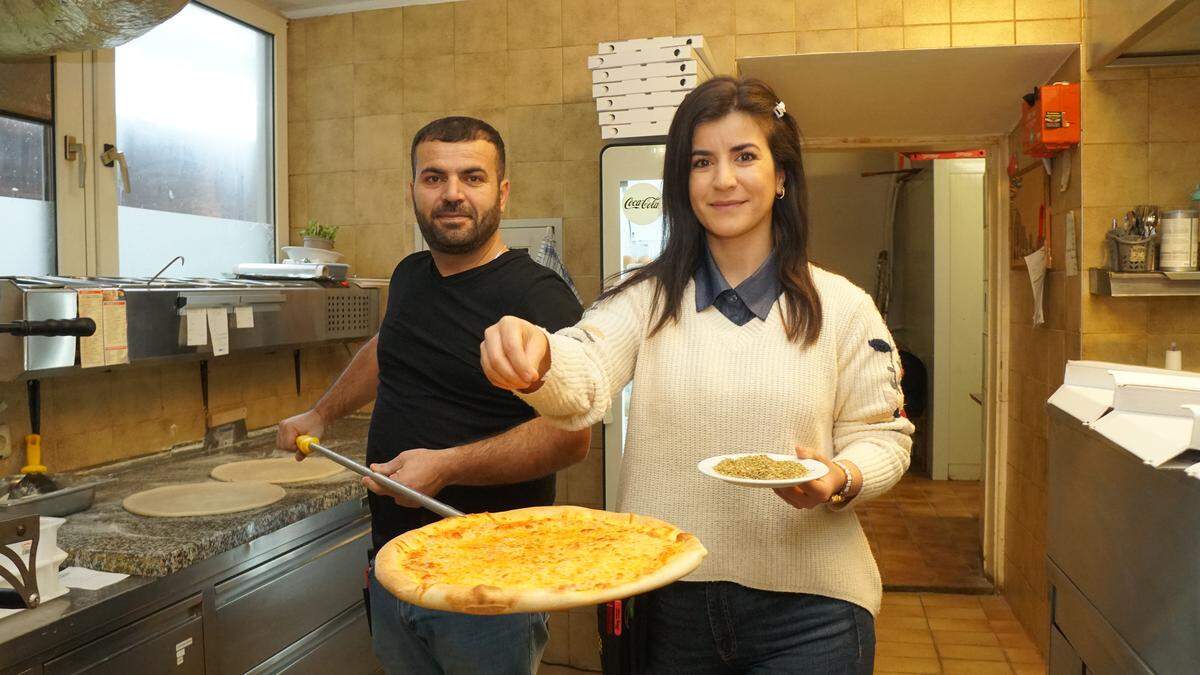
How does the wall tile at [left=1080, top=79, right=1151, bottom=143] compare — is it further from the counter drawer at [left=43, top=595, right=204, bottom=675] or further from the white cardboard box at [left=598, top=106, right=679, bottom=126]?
the counter drawer at [left=43, top=595, right=204, bottom=675]

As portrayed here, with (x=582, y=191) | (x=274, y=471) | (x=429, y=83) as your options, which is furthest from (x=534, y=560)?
(x=429, y=83)

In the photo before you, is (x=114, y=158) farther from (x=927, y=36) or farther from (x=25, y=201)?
(x=927, y=36)

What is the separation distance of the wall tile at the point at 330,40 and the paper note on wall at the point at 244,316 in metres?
1.46

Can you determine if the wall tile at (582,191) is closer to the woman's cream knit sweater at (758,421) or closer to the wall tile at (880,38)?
the wall tile at (880,38)

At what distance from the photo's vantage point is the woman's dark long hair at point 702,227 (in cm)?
142

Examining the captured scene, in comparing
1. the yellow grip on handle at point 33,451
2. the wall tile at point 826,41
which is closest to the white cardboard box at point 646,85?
the wall tile at point 826,41

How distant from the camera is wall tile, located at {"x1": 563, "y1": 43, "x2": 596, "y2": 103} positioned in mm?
3609

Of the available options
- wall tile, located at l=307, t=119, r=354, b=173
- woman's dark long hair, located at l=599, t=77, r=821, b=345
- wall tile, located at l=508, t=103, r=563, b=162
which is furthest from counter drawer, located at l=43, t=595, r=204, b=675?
wall tile, located at l=307, t=119, r=354, b=173

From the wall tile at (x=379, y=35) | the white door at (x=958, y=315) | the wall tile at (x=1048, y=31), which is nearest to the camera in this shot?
the wall tile at (x=1048, y=31)

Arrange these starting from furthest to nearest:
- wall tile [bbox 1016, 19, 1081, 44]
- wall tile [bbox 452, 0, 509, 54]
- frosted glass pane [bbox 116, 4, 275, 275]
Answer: wall tile [bbox 452, 0, 509, 54] < wall tile [bbox 1016, 19, 1081, 44] < frosted glass pane [bbox 116, 4, 275, 275]

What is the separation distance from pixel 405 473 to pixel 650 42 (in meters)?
1.87

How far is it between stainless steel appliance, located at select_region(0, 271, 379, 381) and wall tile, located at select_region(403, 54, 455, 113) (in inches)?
32.1

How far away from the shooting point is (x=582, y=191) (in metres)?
3.63

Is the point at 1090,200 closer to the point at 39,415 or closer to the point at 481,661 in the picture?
the point at 481,661
